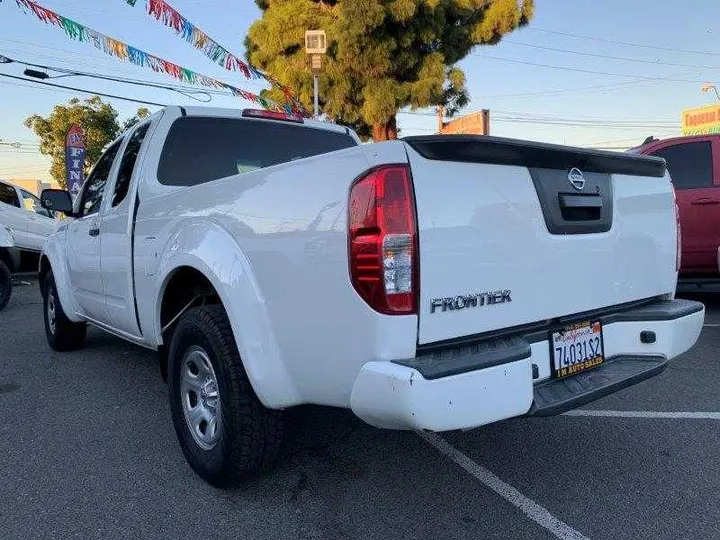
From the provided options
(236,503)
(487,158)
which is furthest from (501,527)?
(487,158)

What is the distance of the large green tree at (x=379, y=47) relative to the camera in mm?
16266

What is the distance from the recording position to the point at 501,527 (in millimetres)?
2471

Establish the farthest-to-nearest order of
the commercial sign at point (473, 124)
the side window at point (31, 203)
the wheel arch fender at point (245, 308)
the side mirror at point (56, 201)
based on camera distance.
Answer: the commercial sign at point (473, 124)
the side window at point (31, 203)
the side mirror at point (56, 201)
the wheel arch fender at point (245, 308)

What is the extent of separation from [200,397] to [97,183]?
8.90 feet

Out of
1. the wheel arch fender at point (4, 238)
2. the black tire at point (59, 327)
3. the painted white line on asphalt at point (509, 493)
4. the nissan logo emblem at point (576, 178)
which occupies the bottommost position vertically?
the painted white line on asphalt at point (509, 493)

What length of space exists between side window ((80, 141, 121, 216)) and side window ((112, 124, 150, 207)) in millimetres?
344

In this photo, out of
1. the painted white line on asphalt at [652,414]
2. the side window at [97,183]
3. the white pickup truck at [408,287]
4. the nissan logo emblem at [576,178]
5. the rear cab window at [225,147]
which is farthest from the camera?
the side window at [97,183]

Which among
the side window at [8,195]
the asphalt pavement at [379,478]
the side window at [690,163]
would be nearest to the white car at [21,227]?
the side window at [8,195]

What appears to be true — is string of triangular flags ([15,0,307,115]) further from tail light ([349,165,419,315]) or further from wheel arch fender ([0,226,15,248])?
tail light ([349,165,419,315])

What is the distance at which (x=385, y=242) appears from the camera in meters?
2.04

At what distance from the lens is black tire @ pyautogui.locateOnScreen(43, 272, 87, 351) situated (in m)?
5.59

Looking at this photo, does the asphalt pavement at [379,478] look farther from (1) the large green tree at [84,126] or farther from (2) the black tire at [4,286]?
(1) the large green tree at [84,126]

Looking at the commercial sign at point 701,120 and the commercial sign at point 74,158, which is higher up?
the commercial sign at point 701,120

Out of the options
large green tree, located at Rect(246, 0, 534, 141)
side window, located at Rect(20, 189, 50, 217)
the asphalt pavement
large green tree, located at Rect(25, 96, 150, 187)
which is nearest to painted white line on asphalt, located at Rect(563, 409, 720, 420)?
the asphalt pavement
